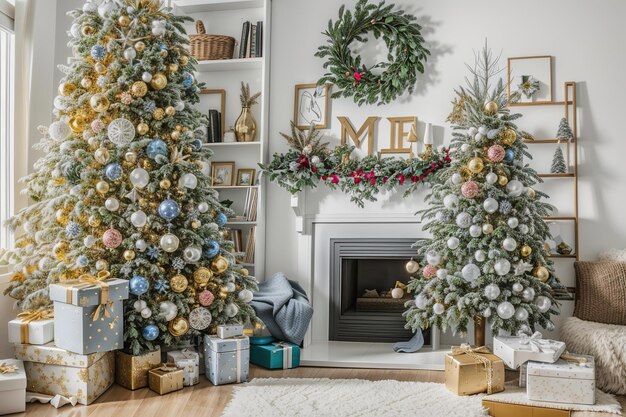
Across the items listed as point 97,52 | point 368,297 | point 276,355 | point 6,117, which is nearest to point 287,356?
point 276,355

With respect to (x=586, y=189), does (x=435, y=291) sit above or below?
below

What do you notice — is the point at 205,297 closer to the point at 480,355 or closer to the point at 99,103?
the point at 99,103

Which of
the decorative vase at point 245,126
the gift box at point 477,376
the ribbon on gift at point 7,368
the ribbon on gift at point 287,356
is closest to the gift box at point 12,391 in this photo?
the ribbon on gift at point 7,368

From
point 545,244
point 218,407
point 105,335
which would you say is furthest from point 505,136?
point 105,335

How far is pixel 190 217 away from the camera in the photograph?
11.6 ft

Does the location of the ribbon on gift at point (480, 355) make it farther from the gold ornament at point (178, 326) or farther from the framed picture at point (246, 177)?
the framed picture at point (246, 177)

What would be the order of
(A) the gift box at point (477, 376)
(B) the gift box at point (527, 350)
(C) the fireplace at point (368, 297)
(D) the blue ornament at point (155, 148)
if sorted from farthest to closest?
1. (C) the fireplace at point (368, 297)
2. (D) the blue ornament at point (155, 148)
3. (A) the gift box at point (477, 376)
4. (B) the gift box at point (527, 350)

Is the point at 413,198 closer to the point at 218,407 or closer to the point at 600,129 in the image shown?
the point at 600,129

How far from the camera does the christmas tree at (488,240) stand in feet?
11.5

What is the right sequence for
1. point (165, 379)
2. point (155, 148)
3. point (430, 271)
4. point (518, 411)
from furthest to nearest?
point (430, 271) → point (155, 148) → point (165, 379) → point (518, 411)

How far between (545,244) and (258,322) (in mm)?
1994

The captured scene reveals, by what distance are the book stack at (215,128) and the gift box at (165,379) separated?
182 centimetres

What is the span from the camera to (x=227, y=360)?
3.41m

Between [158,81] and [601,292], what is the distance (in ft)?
10.3
